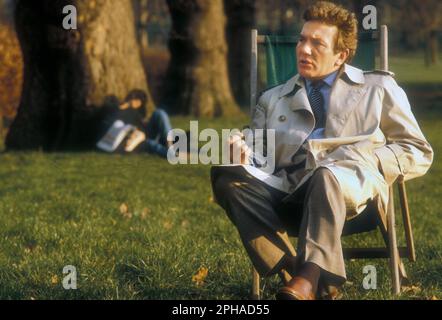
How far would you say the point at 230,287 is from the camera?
558cm

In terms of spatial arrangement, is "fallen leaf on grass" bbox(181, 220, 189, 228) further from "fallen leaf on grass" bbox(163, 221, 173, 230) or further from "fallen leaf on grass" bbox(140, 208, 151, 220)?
"fallen leaf on grass" bbox(140, 208, 151, 220)

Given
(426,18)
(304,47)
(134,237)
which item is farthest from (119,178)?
(426,18)

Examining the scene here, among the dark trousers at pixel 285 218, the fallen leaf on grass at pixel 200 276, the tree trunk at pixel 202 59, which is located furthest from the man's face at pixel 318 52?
the tree trunk at pixel 202 59

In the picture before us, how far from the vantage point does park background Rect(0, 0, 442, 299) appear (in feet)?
18.7

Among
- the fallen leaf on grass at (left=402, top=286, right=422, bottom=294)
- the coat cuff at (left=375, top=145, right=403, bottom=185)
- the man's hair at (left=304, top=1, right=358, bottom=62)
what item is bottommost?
the fallen leaf on grass at (left=402, top=286, right=422, bottom=294)

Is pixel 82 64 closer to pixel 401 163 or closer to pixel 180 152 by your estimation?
pixel 180 152

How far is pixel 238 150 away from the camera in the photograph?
16.2ft

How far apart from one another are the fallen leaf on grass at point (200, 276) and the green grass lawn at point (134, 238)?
0.07ft

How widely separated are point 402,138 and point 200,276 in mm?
1365

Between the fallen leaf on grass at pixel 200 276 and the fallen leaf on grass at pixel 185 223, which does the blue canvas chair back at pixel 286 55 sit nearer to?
the fallen leaf on grass at pixel 200 276

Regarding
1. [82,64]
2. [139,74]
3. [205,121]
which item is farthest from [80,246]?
[205,121]

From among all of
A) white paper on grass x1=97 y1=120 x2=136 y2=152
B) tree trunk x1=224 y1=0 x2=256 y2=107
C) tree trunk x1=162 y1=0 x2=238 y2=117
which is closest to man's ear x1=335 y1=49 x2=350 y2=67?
white paper on grass x1=97 y1=120 x2=136 y2=152

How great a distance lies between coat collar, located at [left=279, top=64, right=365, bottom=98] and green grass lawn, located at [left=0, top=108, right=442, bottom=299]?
3.46ft
